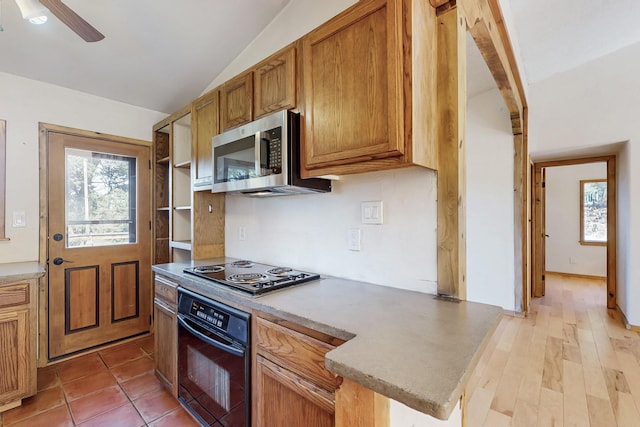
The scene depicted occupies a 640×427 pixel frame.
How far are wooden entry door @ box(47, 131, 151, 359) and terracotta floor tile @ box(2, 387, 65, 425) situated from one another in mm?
558

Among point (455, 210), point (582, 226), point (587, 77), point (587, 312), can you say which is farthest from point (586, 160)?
point (455, 210)

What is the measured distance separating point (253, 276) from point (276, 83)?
1.14 meters

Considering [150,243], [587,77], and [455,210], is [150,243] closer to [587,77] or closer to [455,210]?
[455,210]

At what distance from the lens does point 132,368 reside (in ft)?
8.01

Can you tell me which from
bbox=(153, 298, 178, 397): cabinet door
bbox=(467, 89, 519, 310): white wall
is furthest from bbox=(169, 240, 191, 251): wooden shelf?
bbox=(467, 89, 519, 310): white wall

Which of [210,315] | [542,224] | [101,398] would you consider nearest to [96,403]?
[101,398]

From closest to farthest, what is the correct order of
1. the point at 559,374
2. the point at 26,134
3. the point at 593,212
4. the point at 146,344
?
the point at 559,374
the point at 26,134
the point at 146,344
the point at 593,212

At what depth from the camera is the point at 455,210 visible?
4.16 ft

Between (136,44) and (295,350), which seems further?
(136,44)

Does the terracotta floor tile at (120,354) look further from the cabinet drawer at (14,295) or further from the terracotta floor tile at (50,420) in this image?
the cabinet drawer at (14,295)

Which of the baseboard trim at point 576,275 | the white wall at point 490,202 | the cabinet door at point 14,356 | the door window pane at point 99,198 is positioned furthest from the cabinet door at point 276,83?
the baseboard trim at point 576,275

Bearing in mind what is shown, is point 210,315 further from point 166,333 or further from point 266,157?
point 266,157

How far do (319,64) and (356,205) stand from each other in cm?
76

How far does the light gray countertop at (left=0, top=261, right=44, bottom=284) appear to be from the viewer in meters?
1.88
